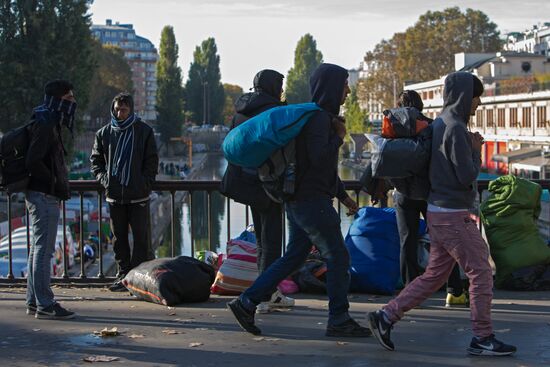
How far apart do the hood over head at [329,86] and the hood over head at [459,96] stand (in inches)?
27.8

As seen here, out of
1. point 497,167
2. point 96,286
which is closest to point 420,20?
point 497,167

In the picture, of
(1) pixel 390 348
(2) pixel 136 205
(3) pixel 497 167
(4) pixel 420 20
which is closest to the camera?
(1) pixel 390 348

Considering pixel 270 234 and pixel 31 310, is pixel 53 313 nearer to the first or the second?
pixel 31 310

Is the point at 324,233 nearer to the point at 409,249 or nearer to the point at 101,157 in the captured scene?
the point at 409,249

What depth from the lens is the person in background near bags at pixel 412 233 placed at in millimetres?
8492

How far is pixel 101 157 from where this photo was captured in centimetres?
945

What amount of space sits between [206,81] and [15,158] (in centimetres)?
14631

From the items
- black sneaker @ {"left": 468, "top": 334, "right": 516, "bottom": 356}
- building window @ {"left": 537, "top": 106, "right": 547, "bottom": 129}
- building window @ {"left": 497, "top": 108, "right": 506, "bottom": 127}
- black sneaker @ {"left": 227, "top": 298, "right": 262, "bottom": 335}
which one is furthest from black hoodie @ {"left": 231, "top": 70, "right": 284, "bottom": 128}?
building window @ {"left": 497, "top": 108, "right": 506, "bottom": 127}

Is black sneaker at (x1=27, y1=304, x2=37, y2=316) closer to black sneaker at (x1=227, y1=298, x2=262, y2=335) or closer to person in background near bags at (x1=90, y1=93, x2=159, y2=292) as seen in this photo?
person in background near bags at (x1=90, y1=93, x2=159, y2=292)

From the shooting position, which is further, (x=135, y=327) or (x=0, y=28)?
(x=0, y=28)

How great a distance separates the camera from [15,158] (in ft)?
25.9

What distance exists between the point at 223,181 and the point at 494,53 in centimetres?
11509

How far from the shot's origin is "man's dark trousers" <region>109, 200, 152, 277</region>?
30.9 feet

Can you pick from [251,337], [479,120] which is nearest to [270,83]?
[251,337]
